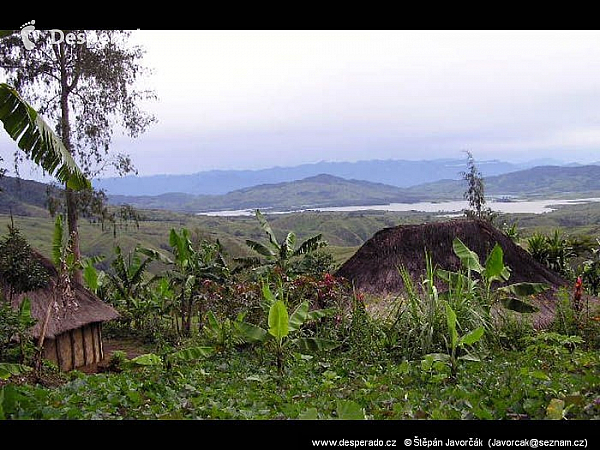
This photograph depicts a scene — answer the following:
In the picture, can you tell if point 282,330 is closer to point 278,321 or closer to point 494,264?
point 278,321

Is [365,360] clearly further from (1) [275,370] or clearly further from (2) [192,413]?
→ (2) [192,413]

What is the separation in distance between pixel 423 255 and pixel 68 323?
5820 mm

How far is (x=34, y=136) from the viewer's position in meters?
4.78

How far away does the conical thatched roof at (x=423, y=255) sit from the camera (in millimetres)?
8805

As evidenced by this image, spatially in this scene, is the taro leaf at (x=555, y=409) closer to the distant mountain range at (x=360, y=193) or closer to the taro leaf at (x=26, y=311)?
the taro leaf at (x=26, y=311)

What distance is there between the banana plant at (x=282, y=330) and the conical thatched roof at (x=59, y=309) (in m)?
3.16

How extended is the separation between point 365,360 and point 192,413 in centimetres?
276

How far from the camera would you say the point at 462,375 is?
489 centimetres

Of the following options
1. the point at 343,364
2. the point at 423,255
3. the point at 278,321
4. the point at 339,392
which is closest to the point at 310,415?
the point at 339,392

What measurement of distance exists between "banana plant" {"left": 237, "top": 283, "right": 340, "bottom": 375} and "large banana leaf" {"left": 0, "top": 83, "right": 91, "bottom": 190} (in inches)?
89.1

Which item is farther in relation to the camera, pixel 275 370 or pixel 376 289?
pixel 376 289

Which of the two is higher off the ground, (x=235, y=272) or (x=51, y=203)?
(x=51, y=203)
